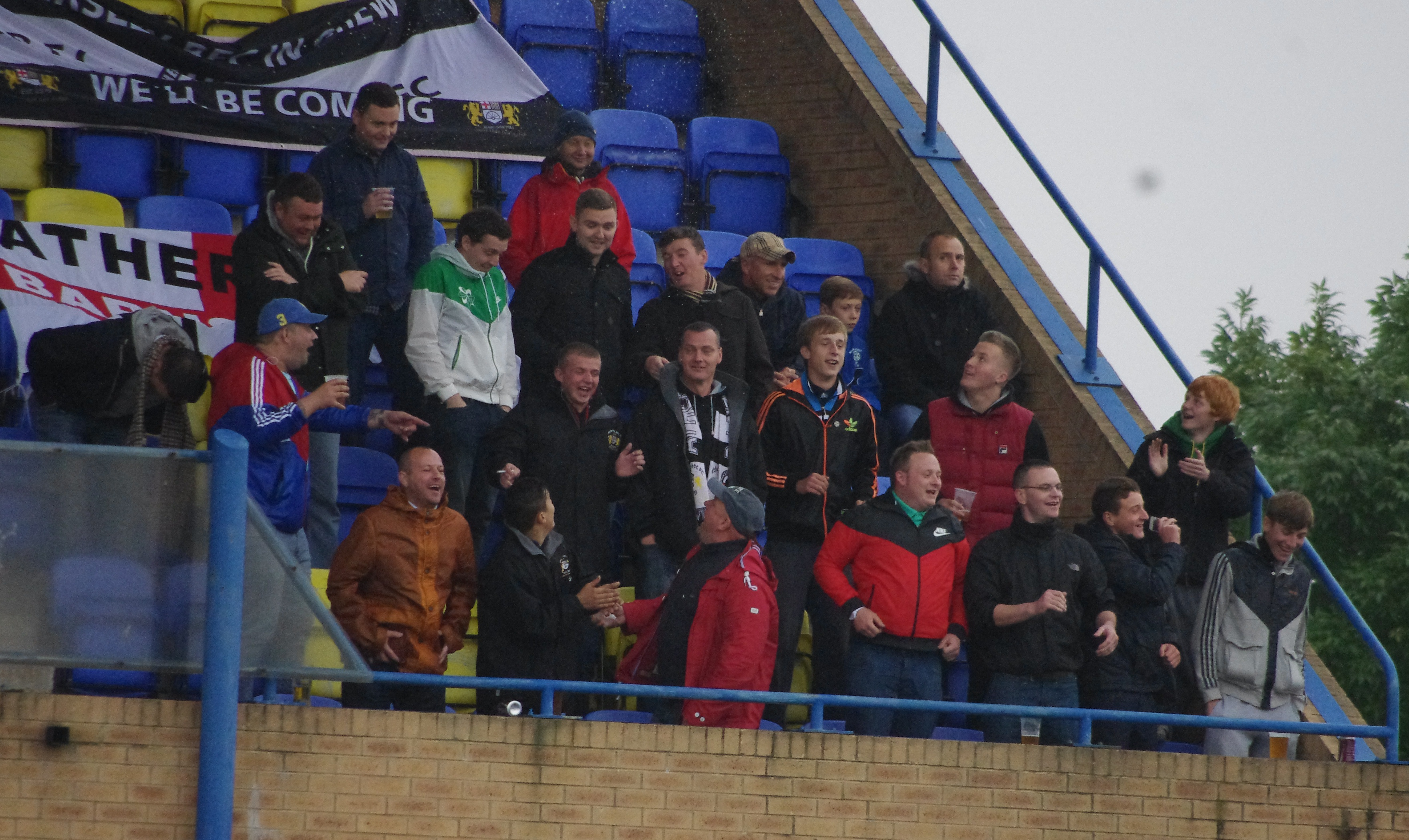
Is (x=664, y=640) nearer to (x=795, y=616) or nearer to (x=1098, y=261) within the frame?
(x=795, y=616)

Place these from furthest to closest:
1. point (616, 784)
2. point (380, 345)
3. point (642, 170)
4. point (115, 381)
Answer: point (642, 170), point (380, 345), point (115, 381), point (616, 784)

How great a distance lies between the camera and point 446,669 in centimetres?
822

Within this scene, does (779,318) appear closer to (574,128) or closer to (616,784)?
(574,128)

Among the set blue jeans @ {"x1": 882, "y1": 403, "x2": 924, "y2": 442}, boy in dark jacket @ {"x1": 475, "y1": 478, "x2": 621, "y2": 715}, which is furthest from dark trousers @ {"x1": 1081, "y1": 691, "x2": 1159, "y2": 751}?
boy in dark jacket @ {"x1": 475, "y1": 478, "x2": 621, "y2": 715}

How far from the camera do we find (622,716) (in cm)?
793

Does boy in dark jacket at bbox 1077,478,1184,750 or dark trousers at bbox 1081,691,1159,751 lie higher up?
boy in dark jacket at bbox 1077,478,1184,750

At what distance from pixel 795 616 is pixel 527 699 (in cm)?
126

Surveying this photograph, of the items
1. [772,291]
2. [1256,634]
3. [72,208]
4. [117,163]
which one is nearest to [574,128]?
[772,291]

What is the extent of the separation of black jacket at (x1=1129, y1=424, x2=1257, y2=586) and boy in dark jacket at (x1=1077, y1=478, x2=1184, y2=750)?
322 mm

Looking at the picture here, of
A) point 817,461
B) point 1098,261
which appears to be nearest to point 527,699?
point 817,461

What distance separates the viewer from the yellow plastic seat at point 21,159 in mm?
10773

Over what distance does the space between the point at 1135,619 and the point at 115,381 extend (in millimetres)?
4507

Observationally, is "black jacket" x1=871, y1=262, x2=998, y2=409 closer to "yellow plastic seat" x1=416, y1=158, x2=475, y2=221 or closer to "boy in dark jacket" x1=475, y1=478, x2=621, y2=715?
"boy in dark jacket" x1=475, y1=478, x2=621, y2=715

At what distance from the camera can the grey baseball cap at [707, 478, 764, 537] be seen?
7.68 metres
